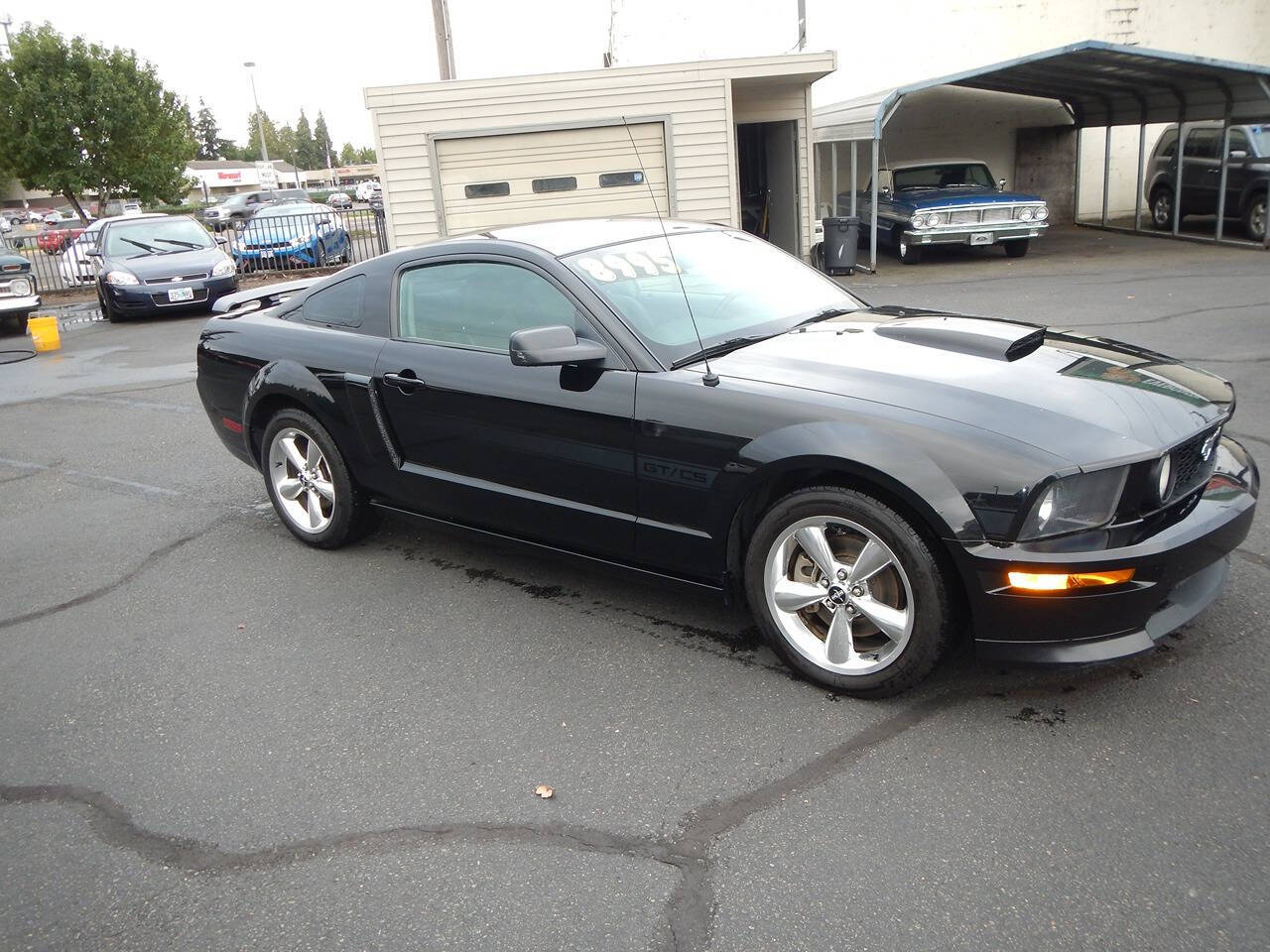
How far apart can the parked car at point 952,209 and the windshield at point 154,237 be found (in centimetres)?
1126

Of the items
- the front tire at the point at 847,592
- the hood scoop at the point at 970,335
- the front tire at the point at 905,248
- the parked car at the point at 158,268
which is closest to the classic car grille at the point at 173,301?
the parked car at the point at 158,268

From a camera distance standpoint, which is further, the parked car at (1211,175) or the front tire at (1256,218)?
the parked car at (1211,175)

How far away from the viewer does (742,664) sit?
3.80m

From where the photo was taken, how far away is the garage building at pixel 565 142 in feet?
48.5

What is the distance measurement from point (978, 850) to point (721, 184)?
13960 millimetres

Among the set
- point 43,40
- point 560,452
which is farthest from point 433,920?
point 43,40

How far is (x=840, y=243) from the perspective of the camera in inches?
647

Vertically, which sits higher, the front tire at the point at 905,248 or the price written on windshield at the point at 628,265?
the price written on windshield at the point at 628,265

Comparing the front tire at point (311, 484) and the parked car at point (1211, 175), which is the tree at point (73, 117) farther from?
the front tire at point (311, 484)

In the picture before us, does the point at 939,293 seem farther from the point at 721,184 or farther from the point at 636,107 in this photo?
the point at 636,107

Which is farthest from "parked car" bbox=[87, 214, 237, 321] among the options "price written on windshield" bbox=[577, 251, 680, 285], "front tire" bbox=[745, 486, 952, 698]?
"front tire" bbox=[745, 486, 952, 698]

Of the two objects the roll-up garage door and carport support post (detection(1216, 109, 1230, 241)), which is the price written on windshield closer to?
the roll-up garage door

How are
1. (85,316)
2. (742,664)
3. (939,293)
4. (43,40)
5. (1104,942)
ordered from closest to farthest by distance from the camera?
(1104,942), (742,664), (939,293), (85,316), (43,40)

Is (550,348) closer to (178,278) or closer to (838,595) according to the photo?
(838,595)
